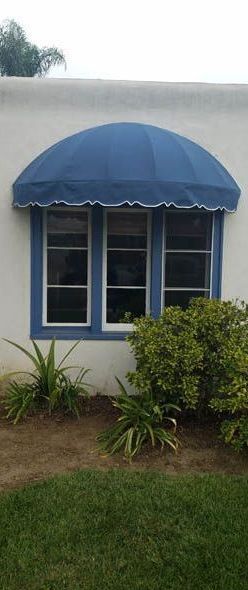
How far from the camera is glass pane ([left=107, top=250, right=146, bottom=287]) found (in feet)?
23.6

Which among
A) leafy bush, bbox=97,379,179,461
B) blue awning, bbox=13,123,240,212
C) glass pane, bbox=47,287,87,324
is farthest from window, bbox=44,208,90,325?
leafy bush, bbox=97,379,179,461

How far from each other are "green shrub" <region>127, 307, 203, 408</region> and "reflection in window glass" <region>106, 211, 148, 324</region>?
54.9 inches

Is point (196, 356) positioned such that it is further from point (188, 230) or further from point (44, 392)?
point (188, 230)

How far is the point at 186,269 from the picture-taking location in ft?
Answer: 23.8

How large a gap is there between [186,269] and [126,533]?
3928mm

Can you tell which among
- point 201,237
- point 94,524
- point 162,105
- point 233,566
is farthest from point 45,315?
point 233,566

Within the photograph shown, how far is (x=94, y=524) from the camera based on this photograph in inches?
161

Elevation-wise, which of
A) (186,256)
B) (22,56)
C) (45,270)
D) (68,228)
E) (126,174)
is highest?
(22,56)

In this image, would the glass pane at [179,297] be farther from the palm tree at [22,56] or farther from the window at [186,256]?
the palm tree at [22,56]

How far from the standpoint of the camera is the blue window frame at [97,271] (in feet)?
23.0

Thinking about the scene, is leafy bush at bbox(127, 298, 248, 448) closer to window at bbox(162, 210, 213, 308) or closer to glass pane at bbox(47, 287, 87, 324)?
window at bbox(162, 210, 213, 308)

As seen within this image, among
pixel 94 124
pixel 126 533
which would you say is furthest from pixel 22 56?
pixel 126 533

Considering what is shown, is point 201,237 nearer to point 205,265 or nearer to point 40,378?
point 205,265

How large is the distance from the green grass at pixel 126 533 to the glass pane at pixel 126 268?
A: 287 centimetres
